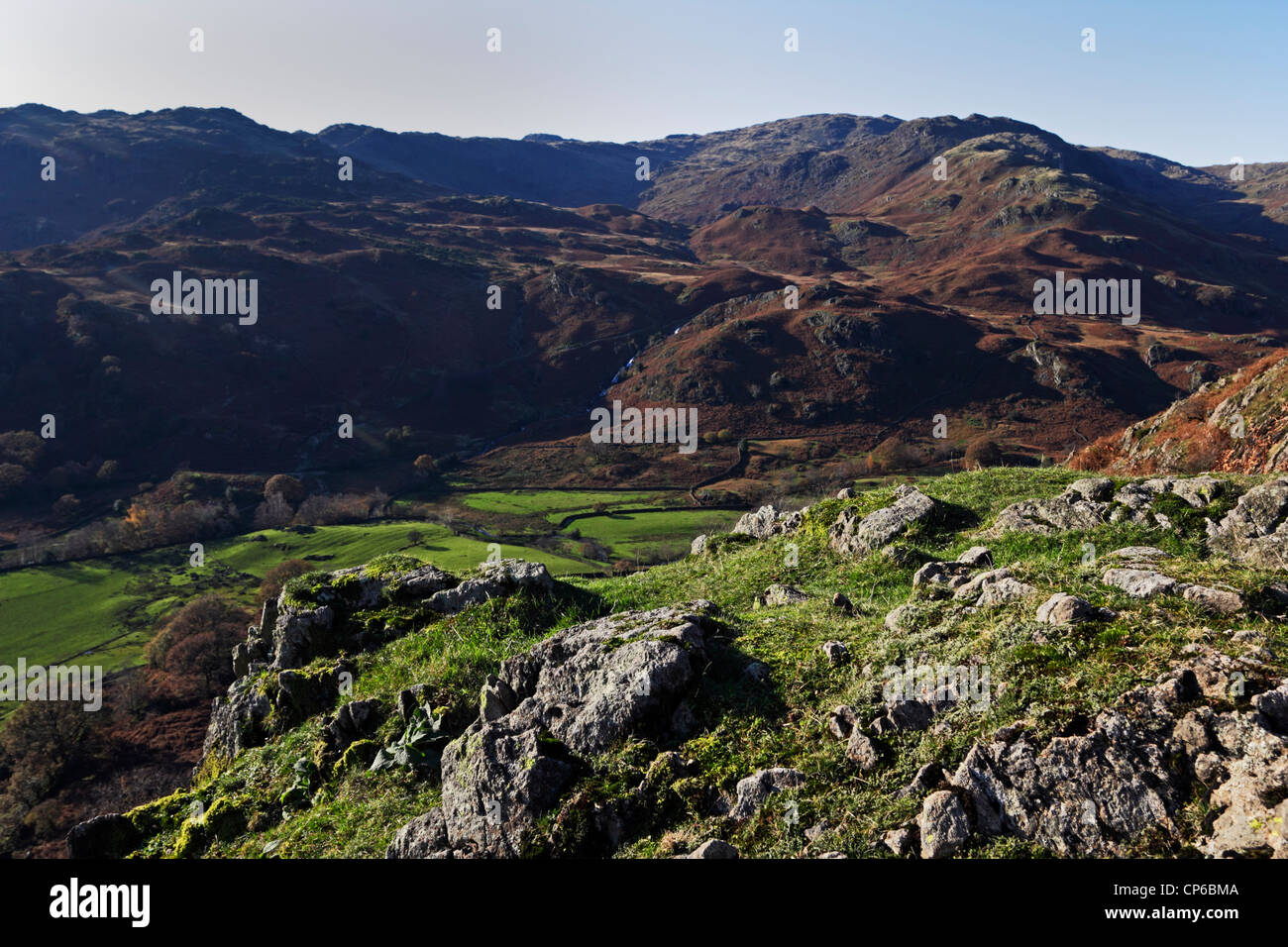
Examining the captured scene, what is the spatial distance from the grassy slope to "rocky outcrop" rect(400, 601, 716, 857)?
0.34 m

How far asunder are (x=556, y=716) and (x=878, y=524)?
8.82 metres

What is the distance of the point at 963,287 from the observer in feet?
482

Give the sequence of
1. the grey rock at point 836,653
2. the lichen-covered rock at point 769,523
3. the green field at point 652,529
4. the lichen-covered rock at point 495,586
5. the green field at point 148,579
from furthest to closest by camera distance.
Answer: the green field at point 652,529
the green field at point 148,579
the lichen-covered rock at point 769,523
the lichen-covered rock at point 495,586
the grey rock at point 836,653

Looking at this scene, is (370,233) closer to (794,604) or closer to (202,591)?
(202,591)

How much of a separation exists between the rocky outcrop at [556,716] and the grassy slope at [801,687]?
0.34m

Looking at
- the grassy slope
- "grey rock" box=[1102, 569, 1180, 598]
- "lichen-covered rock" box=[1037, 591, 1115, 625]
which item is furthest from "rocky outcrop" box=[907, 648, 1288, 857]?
"grey rock" box=[1102, 569, 1180, 598]

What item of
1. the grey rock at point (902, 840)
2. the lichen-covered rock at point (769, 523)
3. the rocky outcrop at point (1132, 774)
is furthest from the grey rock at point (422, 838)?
the lichen-covered rock at point (769, 523)

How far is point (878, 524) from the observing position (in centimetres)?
1466

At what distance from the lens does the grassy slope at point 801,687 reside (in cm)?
627

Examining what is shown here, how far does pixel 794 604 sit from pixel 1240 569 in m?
5.83

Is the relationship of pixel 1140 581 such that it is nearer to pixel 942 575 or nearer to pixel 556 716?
pixel 942 575

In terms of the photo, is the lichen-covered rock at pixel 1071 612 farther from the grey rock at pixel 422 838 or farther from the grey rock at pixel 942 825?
the grey rock at pixel 422 838

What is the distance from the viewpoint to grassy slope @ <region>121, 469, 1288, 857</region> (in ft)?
20.6

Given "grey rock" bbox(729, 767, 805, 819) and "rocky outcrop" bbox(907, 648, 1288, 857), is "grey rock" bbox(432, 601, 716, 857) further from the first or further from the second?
"rocky outcrop" bbox(907, 648, 1288, 857)
